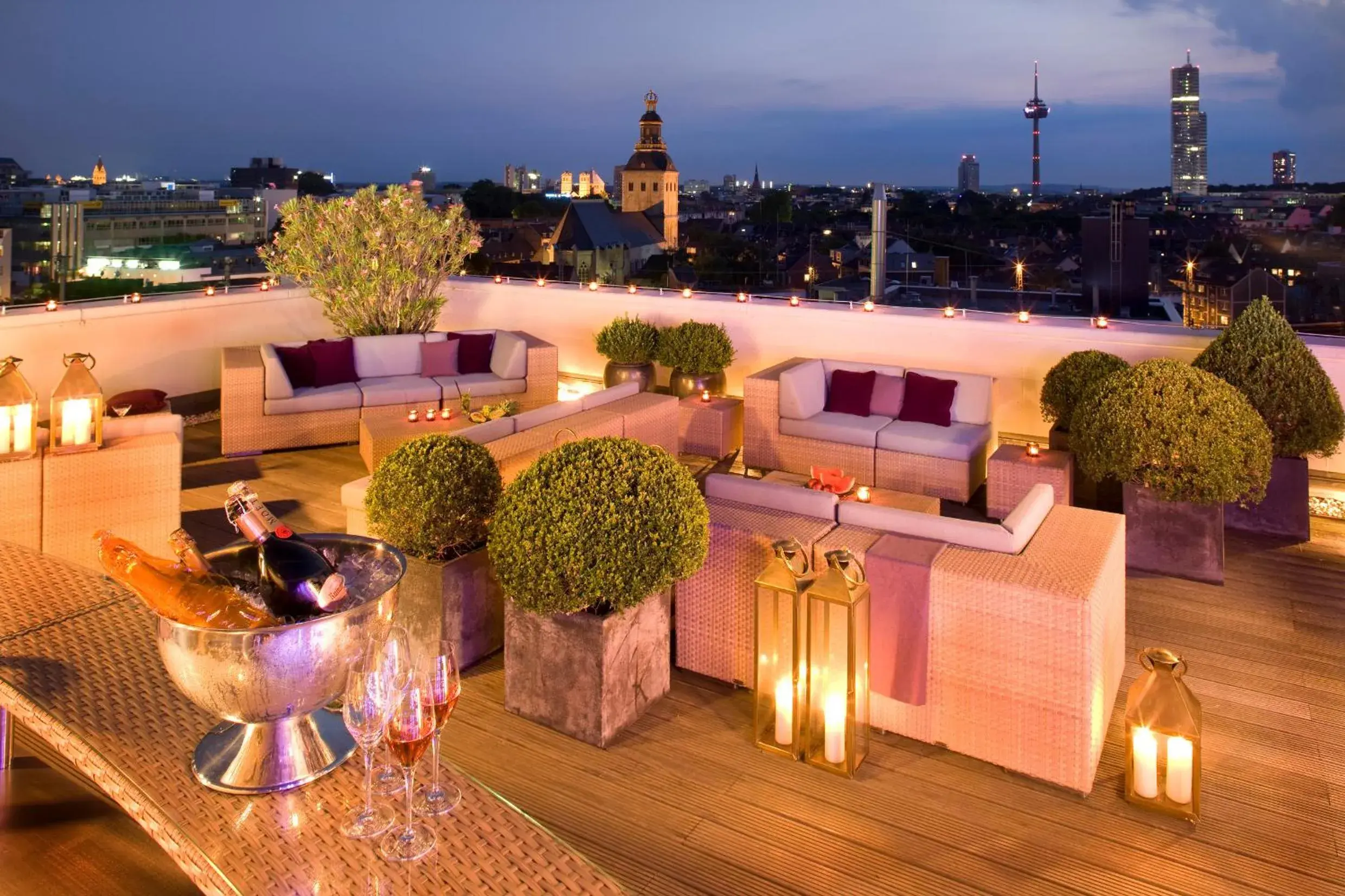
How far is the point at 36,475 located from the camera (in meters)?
3.89

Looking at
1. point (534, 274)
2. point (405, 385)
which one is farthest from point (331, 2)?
point (405, 385)

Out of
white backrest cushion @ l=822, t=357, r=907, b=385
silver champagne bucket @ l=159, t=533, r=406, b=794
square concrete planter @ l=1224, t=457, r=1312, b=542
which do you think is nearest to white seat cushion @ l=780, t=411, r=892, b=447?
white backrest cushion @ l=822, t=357, r=907, b=385

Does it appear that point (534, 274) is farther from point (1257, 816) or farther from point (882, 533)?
point (1257, 816)

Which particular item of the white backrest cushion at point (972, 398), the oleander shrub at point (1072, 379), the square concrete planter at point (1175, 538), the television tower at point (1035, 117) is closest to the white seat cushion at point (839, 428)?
the white backrest cushion at point (972, 398)

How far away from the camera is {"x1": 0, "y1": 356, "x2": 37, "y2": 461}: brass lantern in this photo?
3785 millimetres

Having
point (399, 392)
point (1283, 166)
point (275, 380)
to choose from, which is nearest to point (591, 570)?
point (399, 392)

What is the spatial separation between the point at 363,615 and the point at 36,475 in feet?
11.2

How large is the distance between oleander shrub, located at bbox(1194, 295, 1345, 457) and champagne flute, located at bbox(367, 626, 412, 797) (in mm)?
4676

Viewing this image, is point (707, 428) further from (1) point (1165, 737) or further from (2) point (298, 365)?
(1) point (1165, 737)

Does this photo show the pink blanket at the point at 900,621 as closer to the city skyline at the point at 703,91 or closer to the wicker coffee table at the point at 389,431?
the wicker coffee table at the point at 389,431

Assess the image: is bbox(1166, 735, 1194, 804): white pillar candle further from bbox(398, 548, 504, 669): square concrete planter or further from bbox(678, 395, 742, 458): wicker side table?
bbox(678, 395, 742, 458): wicker side table

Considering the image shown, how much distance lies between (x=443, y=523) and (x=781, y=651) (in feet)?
4.11

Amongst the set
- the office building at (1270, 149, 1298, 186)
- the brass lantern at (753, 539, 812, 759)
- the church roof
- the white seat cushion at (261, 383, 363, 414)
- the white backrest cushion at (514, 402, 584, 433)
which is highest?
the church roof

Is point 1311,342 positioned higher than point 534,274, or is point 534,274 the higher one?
point 534,274
